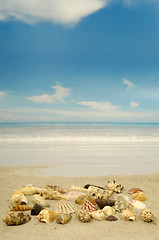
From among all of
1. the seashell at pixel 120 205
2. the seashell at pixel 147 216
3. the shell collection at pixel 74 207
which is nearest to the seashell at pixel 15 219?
the shell collection at pixel 74 207

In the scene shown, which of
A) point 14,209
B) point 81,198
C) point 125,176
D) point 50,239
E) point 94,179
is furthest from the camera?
point 125,176

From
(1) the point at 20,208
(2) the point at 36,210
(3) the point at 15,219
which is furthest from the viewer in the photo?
(1) the point at 20,208

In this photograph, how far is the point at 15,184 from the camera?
3820 mm

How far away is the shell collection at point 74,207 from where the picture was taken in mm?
2332

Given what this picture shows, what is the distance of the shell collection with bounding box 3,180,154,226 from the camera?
2.33 metres

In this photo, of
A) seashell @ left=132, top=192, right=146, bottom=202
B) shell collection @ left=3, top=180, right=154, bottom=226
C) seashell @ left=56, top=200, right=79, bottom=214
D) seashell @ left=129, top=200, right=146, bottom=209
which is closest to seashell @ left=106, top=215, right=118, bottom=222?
shell collection @ left=3, top=180, right=154, bottom=226

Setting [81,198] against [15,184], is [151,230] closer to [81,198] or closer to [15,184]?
[81,198]

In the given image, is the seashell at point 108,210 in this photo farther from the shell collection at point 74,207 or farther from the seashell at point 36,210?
the seashell at point 36,210

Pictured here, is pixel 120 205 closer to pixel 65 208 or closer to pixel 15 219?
pixel 65 208

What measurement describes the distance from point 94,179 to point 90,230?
2.10 m

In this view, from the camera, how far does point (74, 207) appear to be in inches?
104

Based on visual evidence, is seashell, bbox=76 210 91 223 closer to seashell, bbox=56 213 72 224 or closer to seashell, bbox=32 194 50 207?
seashell, bbox=56 213 72 224

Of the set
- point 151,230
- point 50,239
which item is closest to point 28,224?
point 50,239

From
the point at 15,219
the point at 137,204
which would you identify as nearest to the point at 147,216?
the point at 137,204
